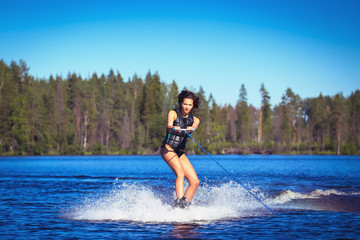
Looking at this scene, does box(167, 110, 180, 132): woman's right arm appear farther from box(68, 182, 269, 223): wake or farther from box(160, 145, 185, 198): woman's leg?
box(68, 182, 269, 223): wake

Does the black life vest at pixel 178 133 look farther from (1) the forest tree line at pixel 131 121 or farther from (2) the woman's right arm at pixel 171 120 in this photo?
(1) the forest tree line at pixel 131 121

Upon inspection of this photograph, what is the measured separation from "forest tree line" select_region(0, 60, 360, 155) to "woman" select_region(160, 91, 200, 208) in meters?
74.6

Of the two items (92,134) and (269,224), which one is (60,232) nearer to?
(269,224)

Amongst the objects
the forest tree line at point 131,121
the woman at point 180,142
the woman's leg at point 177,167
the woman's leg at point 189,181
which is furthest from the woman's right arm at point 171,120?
the forest tree line at point 131,121

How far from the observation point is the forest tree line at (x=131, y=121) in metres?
85.8

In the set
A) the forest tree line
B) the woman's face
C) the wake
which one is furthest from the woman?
the forest tree line

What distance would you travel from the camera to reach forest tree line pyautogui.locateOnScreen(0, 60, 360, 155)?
8581 cm

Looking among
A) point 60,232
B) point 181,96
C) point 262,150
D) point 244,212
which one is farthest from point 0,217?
point 262,150

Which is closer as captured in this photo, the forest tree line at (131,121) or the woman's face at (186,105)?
the woman's face at (186,105)

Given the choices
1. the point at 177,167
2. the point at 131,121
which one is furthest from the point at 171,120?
the point at 131,121

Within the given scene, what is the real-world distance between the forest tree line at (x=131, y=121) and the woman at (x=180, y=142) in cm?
7457

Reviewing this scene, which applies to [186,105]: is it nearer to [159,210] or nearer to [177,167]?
[177,167]

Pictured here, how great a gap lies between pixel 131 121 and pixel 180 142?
96181 millimetres

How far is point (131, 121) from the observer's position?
105m
